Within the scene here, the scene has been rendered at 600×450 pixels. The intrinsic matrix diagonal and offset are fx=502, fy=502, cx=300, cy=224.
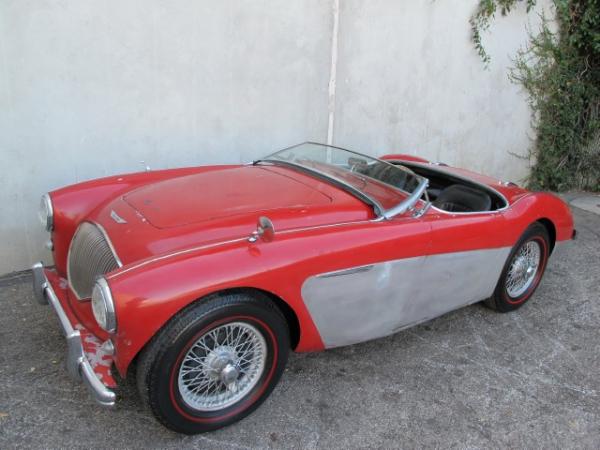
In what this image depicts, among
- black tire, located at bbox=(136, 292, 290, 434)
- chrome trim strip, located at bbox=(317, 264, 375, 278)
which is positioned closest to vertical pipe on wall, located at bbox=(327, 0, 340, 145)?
chrome trim strip, located at bbox=(317, 264, 375, 278)

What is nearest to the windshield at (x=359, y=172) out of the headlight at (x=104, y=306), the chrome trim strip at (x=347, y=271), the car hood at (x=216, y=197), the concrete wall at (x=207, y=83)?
Answer: the car hood at (x=216, y=197)

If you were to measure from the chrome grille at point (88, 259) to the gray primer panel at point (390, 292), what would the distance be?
949mm

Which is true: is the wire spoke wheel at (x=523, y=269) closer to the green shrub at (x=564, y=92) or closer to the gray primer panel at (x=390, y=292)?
the gray primer panel at (x=390, y=292)

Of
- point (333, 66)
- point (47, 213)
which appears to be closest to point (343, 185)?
point (47, 213)

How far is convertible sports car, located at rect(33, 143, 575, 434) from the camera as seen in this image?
2.05 m

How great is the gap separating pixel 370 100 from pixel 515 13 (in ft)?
8.13

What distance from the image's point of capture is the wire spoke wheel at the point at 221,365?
2215mm

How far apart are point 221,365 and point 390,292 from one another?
94 cm

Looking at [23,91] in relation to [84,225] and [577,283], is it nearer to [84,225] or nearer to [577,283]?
[84,225]

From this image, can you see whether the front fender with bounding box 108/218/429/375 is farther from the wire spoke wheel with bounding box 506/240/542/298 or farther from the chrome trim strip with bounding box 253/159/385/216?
the wire spoke wheel with bounding box 506/240/542/298

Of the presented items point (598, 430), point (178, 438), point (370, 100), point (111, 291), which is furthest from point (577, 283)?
point (111, 291)

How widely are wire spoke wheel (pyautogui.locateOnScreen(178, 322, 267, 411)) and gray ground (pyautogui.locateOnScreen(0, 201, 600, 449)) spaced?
0.57ft

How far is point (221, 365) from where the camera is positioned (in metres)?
2.27

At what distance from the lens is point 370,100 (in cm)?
532
